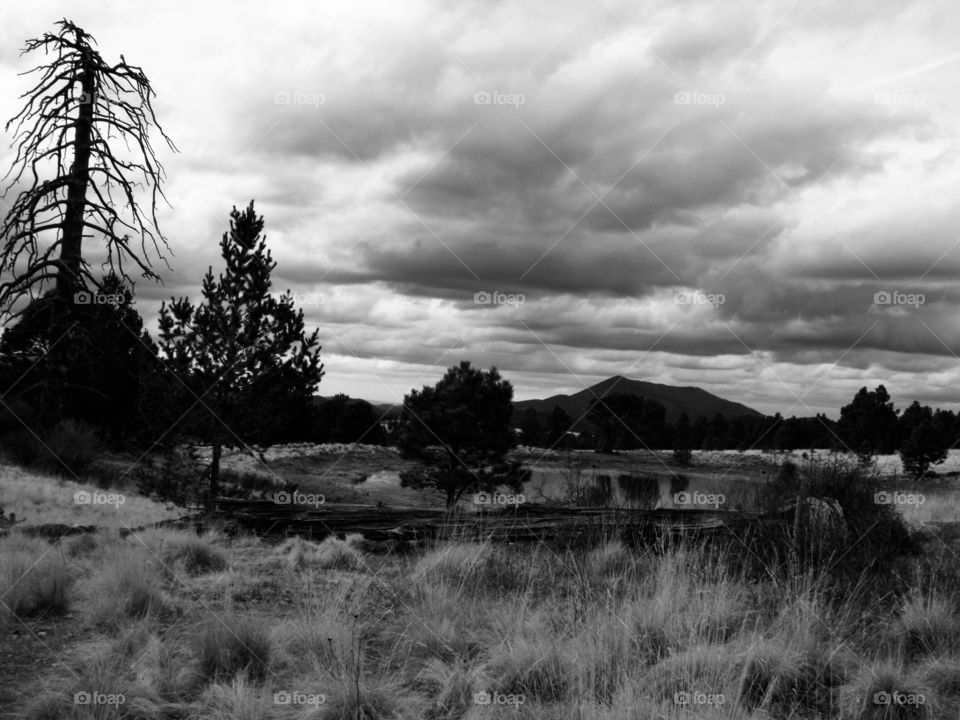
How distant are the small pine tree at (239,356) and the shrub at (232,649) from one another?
56.2 ft

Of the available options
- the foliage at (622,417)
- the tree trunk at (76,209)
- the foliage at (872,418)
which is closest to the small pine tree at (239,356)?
the tree trunk at (76,209)

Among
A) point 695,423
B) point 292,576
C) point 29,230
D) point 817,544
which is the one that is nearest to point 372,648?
point 292,576

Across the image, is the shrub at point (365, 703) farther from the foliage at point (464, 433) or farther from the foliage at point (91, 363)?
the foliage at point (464, 433)

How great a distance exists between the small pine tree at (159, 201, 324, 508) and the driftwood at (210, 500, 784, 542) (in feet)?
37.1

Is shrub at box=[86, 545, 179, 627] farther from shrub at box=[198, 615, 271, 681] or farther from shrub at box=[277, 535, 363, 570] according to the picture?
shrub at box=[277, 535, 363, 570]

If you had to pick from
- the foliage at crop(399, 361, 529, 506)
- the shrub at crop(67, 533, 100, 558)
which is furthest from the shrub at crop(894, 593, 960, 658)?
the foliage at crop(399, 361, 529, 506)

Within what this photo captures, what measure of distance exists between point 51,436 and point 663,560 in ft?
71.3

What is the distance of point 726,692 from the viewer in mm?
4461

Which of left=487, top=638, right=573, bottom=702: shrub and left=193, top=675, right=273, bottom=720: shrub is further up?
left=487, top=638, right=573, bottom=702: shrub

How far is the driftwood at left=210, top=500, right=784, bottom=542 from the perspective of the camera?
9.40 m

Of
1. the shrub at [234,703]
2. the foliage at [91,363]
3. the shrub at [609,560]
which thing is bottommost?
the shrub at [234,703]

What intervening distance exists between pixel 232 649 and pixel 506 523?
494cm

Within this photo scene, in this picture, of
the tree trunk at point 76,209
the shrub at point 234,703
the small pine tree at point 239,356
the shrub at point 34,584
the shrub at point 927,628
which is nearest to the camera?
the shrub at point 234,703

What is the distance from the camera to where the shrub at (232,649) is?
5211mm
